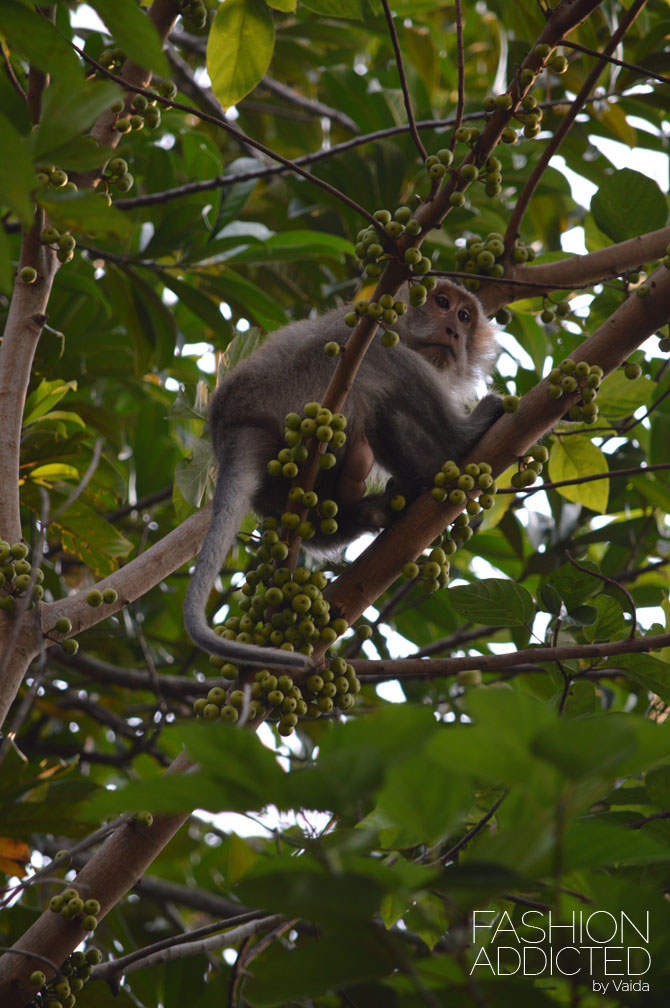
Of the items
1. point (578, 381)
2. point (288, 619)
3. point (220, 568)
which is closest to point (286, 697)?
point (288, 619)

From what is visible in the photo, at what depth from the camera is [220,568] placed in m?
2.69

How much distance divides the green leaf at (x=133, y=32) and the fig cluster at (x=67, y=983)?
6.63 ft

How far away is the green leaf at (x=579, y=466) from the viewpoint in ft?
10.3

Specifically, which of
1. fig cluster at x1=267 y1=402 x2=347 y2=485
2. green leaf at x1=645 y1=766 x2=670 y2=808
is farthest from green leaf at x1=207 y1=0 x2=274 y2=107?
green leaf at x1=645 y1=766 x2=670 y2=808

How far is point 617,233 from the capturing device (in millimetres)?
3260

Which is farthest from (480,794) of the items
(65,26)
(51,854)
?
(65,26)

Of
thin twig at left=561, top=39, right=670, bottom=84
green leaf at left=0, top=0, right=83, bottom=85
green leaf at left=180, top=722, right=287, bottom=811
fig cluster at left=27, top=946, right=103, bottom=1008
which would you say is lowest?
green leaf at left=180, top=722, right=287, bottom=811

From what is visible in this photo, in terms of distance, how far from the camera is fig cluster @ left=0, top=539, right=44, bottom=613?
8.06ft

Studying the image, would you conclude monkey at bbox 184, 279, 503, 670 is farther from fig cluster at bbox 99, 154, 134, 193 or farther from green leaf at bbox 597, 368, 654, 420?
fig cluster at bbox 99, 154, 134, 193

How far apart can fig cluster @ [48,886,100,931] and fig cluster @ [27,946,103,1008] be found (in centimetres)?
13

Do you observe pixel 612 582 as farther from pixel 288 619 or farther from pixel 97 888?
pixel 97 888

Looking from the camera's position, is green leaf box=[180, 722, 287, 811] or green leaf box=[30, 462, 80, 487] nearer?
green leaf box=[180, 722, 287, 811]

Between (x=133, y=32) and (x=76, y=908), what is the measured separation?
6.24 feet

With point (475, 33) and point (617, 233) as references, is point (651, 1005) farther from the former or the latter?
point (475, 33)
